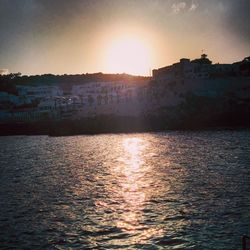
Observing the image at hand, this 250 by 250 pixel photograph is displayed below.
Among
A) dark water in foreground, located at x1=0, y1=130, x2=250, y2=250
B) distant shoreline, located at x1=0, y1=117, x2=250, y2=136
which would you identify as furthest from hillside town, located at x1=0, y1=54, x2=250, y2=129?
dark water in foreground, located at x1=0, y1=130, x2=250, y2=250

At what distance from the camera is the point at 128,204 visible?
2898cm

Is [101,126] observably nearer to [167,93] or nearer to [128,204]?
[167,93]

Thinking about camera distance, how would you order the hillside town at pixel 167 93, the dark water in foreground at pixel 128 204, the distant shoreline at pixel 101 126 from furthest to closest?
the hillside town at pixel 167 93, the distant shoreline at pixel 101 126, the dark water in foreground at pixel 128 204

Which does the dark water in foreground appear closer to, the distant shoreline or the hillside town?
the distant shoreline

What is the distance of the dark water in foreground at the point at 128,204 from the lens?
21.0 metres

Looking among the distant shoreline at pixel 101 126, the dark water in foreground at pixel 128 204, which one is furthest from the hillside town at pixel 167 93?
the dark water in foreground at pixel 128 204

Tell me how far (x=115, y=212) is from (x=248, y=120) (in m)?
100

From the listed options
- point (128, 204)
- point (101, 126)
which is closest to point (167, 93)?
point (101, 126)

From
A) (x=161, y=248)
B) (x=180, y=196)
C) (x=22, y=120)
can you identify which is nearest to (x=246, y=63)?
(x=22, y=120)

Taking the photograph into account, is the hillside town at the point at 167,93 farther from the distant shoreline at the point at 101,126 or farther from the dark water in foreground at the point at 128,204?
the dark water in foreground at the point at 128,204

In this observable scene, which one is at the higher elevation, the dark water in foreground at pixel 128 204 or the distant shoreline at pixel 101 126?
the distant shoreline at pixel 101 126

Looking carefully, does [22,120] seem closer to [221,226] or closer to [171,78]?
[171,78]

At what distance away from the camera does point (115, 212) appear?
26.7m

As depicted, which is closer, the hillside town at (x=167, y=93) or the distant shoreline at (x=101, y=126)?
the distant shoreline at (x=101, y=126)
